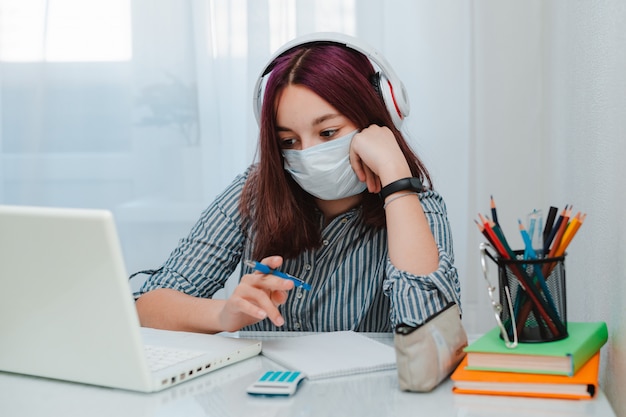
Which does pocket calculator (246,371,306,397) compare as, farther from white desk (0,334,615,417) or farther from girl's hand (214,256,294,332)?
girl's hand (214,256,294,332)

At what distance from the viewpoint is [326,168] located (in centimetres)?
135

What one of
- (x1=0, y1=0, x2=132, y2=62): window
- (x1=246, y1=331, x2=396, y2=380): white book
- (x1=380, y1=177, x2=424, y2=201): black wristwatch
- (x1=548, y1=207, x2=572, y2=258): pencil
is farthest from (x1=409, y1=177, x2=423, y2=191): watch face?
(x1=0, y1=0, x2=132, y2=62): window

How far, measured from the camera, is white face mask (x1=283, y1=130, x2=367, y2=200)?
4.42 feet

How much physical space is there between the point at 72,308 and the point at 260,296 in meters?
0.29

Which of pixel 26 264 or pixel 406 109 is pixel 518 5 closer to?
pixel 406 109

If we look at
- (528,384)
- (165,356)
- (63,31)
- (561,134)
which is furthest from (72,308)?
(63,31)

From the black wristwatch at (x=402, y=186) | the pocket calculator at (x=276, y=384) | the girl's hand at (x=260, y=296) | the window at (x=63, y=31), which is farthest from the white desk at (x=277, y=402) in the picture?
the window at (x=63, y=31)

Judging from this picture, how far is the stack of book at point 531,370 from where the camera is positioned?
0.89 meters

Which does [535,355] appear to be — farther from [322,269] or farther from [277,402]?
[322,269]

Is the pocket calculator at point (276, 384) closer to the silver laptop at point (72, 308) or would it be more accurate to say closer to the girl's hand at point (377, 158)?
the silver laptop at point (72, 308)

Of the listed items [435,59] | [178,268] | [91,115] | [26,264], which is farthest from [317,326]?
[91,115]

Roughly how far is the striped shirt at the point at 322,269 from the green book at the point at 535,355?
44 centimetres

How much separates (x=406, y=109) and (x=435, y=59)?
0.83 m

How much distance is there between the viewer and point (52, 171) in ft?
8.09
